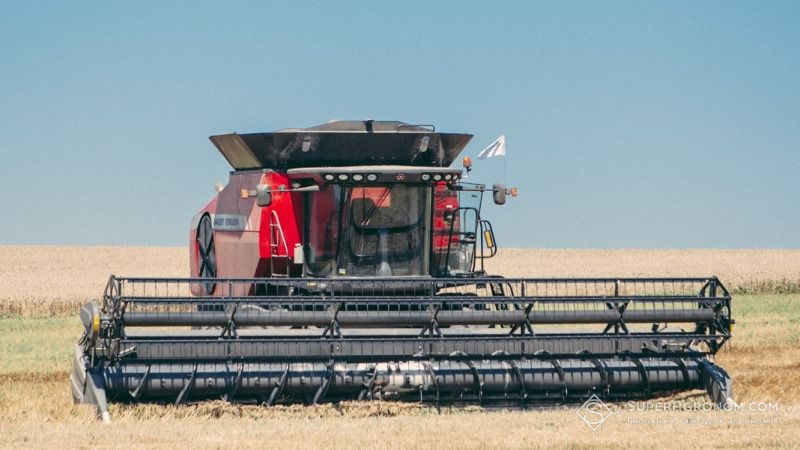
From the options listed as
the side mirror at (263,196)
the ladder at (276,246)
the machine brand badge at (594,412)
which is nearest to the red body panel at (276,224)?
the ladder at (276,246)

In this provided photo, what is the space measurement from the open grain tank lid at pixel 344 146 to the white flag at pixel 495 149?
50 cm

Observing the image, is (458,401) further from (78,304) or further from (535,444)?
(78,304)

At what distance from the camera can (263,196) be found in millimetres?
10828

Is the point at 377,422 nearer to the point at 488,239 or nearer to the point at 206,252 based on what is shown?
the point at 488,239

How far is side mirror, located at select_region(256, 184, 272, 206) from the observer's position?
10.8 metres

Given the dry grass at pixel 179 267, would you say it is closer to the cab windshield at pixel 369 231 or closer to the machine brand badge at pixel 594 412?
the cab windshield at pixel 369 231

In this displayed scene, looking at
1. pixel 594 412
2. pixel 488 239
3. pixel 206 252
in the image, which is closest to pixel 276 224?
pixel 488 239

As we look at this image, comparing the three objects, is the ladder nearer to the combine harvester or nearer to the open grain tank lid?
the combine harvester

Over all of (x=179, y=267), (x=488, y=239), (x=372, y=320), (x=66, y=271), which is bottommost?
(x=66, y=271)

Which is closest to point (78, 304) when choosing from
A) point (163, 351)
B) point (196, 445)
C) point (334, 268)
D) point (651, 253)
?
point (334, 268)

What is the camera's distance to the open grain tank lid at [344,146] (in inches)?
453

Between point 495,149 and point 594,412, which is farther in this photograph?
point 495,149

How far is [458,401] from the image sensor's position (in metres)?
9.42

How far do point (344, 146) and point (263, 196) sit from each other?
3.80 feet
